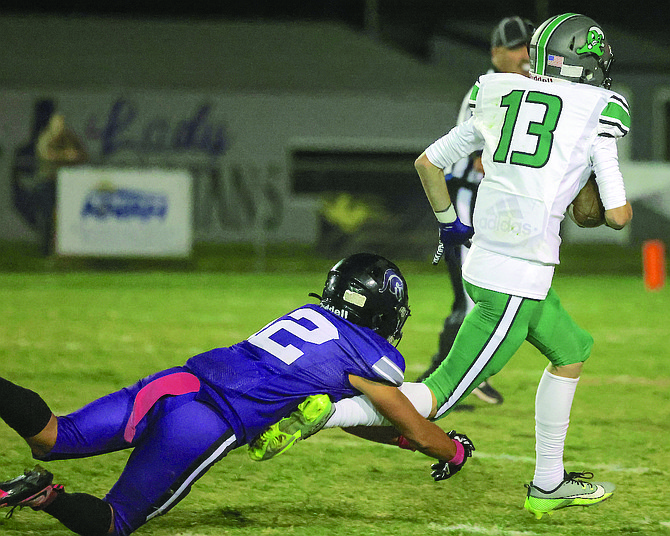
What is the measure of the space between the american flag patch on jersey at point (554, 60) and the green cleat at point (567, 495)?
1549mm

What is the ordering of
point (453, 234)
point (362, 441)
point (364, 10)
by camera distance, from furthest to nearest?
point (364, 10) < point (362, 441) < point (453, 234)

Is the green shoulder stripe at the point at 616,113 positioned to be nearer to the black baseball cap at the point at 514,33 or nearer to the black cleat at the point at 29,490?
the black baseball cap at the point at 514,33

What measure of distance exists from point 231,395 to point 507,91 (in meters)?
1.46

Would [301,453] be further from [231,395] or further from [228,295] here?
[228,295]

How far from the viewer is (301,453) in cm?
432

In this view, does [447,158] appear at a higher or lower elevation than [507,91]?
lower

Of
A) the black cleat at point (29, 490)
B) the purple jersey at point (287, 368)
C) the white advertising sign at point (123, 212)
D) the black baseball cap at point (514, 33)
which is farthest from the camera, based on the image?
the white advertising sign at point (123, 212)

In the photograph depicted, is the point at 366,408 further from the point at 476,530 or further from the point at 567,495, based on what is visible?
the point at 567,495

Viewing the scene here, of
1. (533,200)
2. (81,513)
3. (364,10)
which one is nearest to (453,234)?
(533,200)

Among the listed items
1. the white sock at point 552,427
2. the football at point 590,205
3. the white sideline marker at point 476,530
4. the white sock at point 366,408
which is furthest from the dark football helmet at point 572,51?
the white sideline marker at point 476,530

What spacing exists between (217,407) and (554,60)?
5.62 feet

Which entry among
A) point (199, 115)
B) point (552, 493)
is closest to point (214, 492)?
point (552, 493)

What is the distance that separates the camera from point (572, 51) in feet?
11.0

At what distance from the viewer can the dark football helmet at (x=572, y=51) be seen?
3.34 meters
